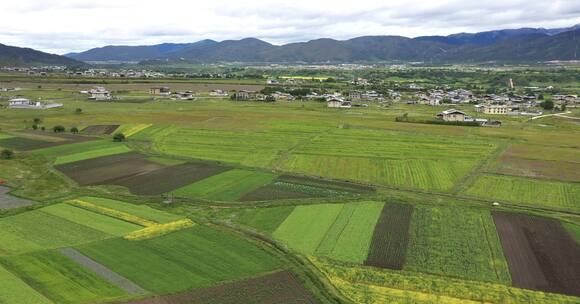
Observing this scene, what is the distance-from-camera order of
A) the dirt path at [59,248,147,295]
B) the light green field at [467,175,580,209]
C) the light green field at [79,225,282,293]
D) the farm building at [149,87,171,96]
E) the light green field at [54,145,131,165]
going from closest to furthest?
the dirt path at [59,248,147,295], the light green field at [79,225,282,293], the light green field at [467,175,580,209], the light green field at [54,145,131,165], the farm building at [149,87,171,96]

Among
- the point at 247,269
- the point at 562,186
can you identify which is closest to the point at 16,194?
the point at 247,269

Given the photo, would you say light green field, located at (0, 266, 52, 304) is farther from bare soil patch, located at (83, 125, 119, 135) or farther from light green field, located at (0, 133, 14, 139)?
light green field, located at (0, 133, 14, 139)

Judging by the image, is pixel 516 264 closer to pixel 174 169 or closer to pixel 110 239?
pixel 110 239

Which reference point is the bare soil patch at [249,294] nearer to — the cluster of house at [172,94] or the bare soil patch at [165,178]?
the bare soil patch at [165,178]

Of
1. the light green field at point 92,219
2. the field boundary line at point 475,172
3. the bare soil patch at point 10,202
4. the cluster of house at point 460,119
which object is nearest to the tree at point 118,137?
the bare soil patch at point 10,202

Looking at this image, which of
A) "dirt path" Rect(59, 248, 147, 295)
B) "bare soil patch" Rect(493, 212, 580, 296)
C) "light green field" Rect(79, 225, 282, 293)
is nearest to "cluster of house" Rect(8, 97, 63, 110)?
"dirt path" Rect(59, 248, 147, 295)
